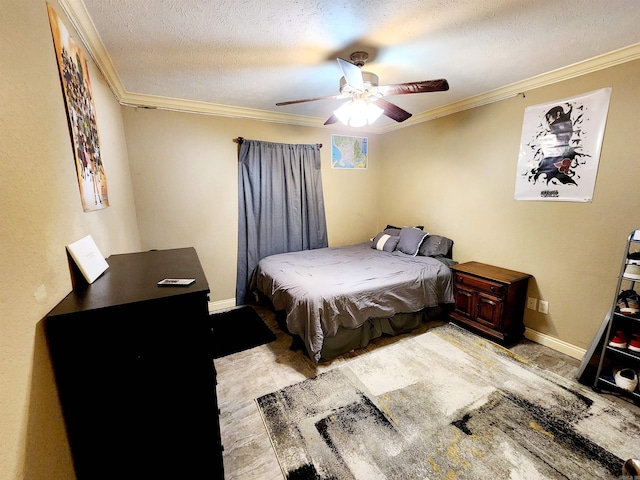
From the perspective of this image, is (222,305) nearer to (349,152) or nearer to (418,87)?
(349,152)

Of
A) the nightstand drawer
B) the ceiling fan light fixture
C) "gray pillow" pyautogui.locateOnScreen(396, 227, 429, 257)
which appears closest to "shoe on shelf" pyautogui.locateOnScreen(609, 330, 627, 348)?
the nightstand drawer

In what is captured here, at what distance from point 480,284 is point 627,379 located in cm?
107

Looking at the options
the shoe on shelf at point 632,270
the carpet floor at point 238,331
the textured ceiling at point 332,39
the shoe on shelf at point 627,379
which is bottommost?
the carpet floor at point 238,331

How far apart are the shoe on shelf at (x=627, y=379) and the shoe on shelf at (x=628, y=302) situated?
1.40ft

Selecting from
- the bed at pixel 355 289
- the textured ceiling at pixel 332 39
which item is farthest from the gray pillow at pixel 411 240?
the textured ceiling at pixel 332 39

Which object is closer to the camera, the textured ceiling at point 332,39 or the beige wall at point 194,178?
the textured ceiling at point 332,39

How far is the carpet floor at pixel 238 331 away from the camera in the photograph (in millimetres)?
2564

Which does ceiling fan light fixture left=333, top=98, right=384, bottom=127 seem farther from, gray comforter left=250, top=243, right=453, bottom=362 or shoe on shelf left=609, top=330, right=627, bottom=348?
shoe on shelf left=609, top=330, right=627, bottom=348

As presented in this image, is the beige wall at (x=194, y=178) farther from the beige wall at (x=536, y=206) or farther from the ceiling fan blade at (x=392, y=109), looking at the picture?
the beige wall at (x=536, y=206)

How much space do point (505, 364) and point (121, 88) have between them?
4078 millimetres

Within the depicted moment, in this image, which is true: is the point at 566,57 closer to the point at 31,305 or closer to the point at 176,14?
the point at 176,14

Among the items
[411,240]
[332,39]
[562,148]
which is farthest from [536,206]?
[332,39]

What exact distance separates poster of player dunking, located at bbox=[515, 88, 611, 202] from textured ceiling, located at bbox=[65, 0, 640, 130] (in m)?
0.32

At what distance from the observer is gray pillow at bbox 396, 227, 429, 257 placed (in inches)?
133
